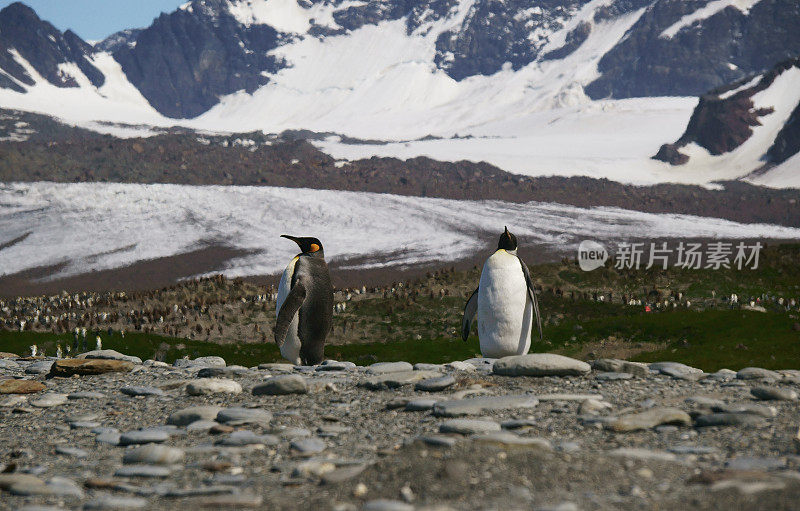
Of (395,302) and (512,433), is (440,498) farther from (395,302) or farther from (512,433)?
(395,302)

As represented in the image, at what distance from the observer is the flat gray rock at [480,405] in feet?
29.6

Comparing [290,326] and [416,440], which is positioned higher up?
[416,440]

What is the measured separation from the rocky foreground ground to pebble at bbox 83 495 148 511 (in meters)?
0.01

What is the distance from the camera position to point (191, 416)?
31.4 ft

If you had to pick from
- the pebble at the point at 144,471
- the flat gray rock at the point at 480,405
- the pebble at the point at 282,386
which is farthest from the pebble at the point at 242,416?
the flat gray rock at the point at 480,405

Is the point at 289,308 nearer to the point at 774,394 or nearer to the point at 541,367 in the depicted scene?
the point at 541,367

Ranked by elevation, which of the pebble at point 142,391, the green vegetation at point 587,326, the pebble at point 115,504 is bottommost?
the green vegetation at point 587,326

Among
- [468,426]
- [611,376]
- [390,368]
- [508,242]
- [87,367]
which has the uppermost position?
[508,242]

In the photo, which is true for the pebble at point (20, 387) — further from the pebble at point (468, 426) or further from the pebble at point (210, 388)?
the pebble at point (468, 426)

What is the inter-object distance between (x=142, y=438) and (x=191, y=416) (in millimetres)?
931

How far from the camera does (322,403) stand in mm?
10305

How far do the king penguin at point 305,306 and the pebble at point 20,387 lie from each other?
4455 millimetres

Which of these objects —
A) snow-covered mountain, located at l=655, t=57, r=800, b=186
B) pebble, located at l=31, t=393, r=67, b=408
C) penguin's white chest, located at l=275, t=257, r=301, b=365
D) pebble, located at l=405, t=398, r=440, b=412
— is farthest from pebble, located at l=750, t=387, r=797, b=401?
snow-covered mountain, located at l=655, t=57, r=800, b=186

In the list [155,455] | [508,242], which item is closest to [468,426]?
[155,455]
